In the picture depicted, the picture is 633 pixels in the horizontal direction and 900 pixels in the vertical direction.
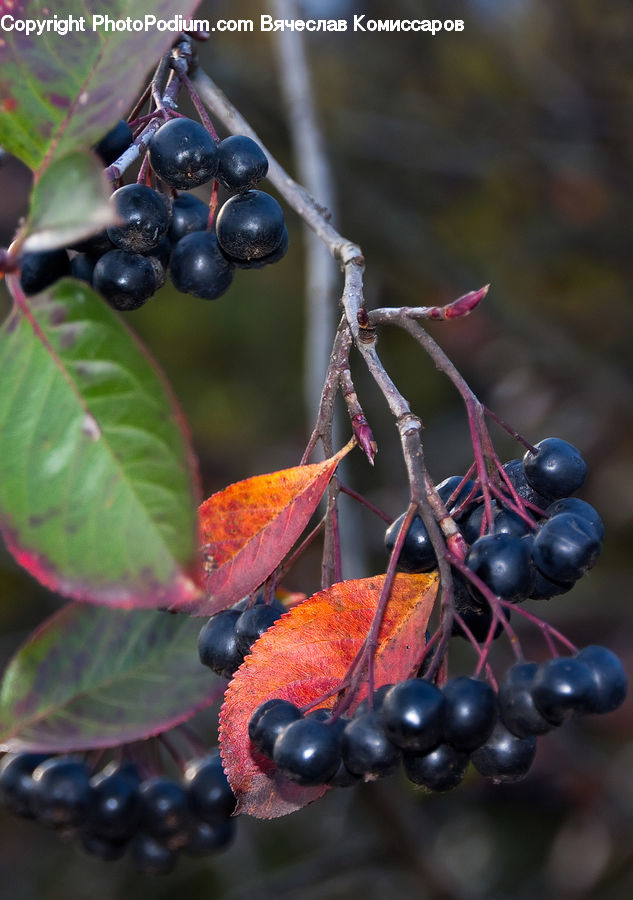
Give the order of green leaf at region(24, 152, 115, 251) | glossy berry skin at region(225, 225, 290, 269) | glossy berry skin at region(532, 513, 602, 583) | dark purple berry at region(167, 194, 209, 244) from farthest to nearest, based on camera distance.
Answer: dark purple berry at region(167, 194, 209, 244)
glossy berry skin at region(225, 225, 290, 269)
glossy berry skin at region(532, 513, 602, 583)
green leaf at region(24, 152, 115, 251)

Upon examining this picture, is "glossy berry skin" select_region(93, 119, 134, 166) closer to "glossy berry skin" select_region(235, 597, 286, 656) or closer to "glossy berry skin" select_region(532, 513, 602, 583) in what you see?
"glossy berry skin" select_region(235, 597, 286, 656)

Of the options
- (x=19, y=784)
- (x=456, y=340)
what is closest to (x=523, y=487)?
(x=19, y=784)

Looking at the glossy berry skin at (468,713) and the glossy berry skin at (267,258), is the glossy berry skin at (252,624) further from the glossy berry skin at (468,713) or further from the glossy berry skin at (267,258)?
the glossy berry skin at (267,258)

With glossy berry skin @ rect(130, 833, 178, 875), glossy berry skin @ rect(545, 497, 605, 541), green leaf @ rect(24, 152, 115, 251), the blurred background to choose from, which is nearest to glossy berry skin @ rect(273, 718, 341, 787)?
glossy berry skin @ rect(545, 497, 605, 541)

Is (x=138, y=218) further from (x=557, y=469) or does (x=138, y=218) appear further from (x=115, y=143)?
(x=557, y=469)

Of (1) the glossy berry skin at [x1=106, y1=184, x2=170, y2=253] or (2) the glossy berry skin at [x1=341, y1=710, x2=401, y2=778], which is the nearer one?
(2) the glossy berry skin at [x1=341, y1=710, x2=401, y2=778]

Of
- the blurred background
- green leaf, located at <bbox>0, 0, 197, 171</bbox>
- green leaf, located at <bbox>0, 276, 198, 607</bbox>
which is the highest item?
green leaf, located at <bbox>0, 0, 197, 171</bbox>

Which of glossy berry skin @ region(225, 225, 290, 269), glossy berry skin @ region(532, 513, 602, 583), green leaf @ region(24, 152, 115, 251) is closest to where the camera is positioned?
green leaf @ region(24, 152, 115, 251)
